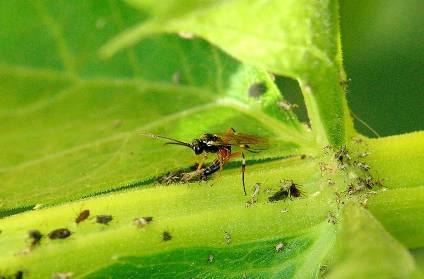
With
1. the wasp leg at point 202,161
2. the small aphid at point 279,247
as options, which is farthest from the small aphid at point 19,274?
the small aphid at point 279,247

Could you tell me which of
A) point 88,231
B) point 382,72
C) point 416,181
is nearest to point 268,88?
point 416,181

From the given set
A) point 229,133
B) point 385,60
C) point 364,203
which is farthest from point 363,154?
point 385,60

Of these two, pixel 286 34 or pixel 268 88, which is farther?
pixel 268 88

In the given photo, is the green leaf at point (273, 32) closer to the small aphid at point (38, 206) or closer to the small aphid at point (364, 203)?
the small aphid at point (364, 203)

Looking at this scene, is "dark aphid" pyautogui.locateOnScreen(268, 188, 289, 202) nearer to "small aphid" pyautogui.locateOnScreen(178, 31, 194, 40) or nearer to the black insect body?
the black insect body

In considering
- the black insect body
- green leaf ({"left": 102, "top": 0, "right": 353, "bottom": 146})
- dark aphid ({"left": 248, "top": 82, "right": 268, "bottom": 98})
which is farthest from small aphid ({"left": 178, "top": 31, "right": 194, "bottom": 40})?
the black insect body

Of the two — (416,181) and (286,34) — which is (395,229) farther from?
(286,34)
